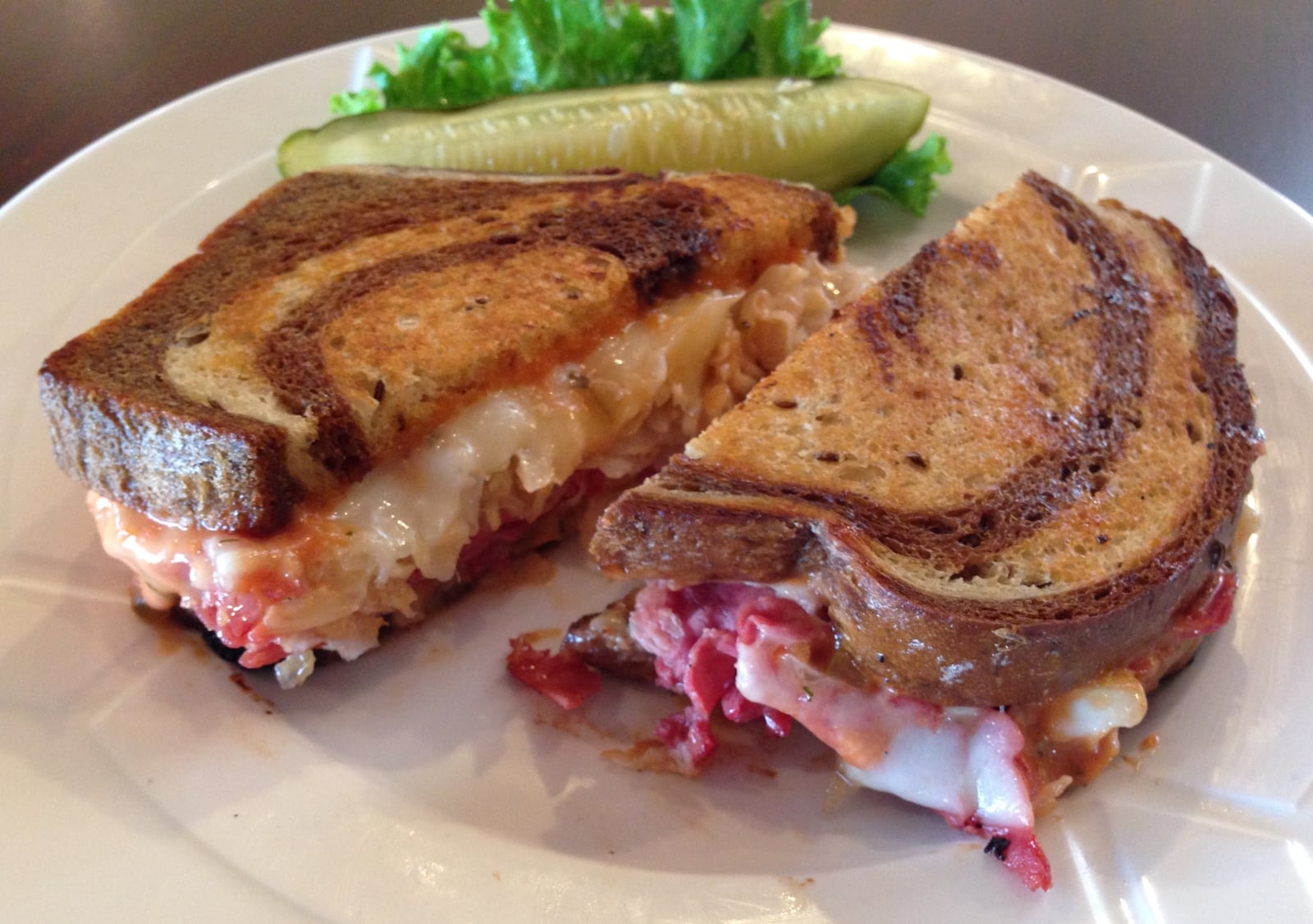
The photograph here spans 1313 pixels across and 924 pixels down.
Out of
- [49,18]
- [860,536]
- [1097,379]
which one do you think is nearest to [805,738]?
[860,536]

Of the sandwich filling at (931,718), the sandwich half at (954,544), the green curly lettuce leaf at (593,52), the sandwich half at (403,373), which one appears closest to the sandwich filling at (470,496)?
the sandwich half at (403,373)

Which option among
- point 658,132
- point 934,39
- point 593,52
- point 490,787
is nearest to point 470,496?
point 490,787

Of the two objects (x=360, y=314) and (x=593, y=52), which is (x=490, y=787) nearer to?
(x=360, y=314)

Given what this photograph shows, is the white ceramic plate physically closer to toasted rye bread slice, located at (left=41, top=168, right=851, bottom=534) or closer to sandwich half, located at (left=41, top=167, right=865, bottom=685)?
sandwich half, located at (left=41, top=167, right=865, bottom=685)

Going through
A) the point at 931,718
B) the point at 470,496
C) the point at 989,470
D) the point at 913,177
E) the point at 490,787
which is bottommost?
the point at 490,787

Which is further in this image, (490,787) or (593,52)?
(593,52)

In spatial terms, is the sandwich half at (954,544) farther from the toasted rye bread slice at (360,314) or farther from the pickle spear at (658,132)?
the pickle spear at (658,132)

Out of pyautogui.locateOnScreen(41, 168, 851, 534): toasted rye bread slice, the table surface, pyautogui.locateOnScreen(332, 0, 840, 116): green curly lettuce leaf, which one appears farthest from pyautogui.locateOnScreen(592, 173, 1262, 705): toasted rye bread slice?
the table surface
